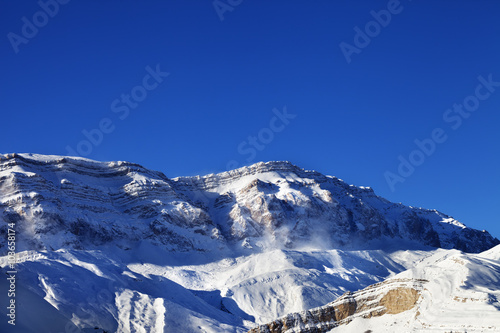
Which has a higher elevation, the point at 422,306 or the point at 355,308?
the point at 355,308

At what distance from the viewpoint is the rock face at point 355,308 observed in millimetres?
59688

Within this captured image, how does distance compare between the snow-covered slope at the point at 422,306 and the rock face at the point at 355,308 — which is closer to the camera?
the snow-covered slope at the point at 422,306

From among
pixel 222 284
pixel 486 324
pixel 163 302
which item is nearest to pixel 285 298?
pixel 222 284

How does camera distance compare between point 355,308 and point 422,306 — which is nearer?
point 422,306

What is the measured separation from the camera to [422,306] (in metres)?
56.4

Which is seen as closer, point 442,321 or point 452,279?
point 442,321

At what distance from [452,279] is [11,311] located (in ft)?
274

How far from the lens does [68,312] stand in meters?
134

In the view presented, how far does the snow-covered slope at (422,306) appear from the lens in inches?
2053

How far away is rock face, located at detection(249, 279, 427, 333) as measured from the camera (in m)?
59.7

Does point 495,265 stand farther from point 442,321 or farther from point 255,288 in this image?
point 255,288

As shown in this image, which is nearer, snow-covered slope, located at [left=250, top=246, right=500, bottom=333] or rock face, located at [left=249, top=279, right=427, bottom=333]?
snow-covered slope, located at [left=250, top=246, right=500, bottom=333]

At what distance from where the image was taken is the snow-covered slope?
52156 millimetres

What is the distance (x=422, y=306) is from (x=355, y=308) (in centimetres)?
815
